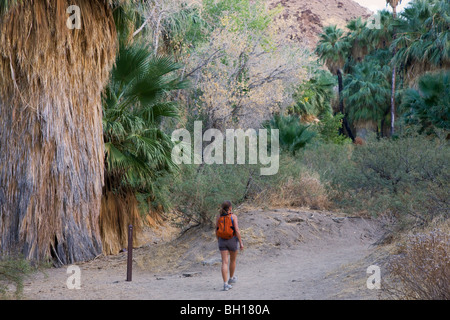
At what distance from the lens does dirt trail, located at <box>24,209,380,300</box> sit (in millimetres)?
7586

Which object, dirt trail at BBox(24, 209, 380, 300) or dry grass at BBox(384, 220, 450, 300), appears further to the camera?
dirt trail at BBox(24, 209, 380, 300)

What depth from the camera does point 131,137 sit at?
39.7 feet

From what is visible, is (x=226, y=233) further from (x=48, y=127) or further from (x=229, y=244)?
(x=48, y=127)

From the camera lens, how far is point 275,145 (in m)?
18.1

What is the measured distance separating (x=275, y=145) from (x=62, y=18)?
386 inches

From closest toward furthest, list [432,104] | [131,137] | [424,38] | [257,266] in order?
[257,266]
[131,137]
[432,104]
[424,38]

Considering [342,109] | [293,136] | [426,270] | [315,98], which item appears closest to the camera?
[426,270]

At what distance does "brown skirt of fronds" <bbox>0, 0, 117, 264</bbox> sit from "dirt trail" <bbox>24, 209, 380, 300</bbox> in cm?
88

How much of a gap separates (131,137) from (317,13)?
83455 mm

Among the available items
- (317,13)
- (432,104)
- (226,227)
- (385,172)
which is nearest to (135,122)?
(226,227)

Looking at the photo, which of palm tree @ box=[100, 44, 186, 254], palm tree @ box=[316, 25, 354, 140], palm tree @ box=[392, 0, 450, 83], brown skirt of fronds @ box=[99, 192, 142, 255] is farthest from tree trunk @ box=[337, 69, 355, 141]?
brown skirt of fronds @ box=[99, 192, 142, 255]

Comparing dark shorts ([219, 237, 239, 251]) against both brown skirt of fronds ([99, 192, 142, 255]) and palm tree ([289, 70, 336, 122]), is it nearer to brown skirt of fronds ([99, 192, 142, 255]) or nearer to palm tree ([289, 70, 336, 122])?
brown skirt of fronds ([99, 192, 142, 255])

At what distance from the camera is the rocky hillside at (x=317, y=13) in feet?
282
